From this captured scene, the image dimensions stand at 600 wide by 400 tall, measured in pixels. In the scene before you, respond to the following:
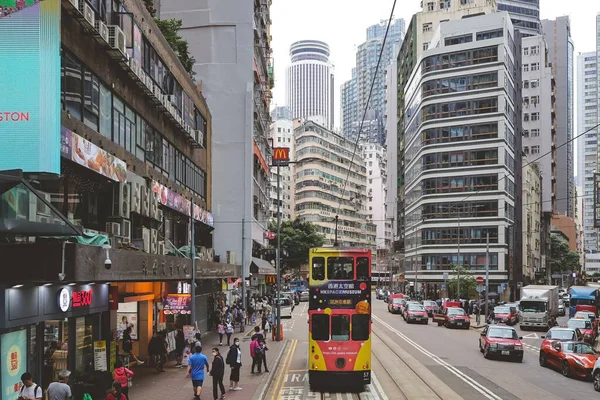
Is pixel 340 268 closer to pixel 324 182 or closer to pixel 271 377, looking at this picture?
pixel 271 377

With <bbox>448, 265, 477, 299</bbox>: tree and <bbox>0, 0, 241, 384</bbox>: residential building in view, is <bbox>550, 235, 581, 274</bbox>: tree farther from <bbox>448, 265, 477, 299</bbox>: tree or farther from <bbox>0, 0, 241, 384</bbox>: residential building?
<bbox>0, 0, 241, 384</bbox>: residential building

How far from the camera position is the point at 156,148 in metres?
30.9

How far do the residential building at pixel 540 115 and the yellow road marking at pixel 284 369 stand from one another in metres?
92.4

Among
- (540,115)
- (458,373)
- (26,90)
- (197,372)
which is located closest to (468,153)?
(540,115)

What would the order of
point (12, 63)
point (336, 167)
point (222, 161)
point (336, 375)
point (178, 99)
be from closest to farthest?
point (12, 63) < point (336, 375) < point (178, 99) < point (222, 161) < point (336, 167)

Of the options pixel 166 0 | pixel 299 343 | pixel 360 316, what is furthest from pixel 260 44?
pixel 360 316

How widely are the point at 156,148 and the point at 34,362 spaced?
51.4 ft

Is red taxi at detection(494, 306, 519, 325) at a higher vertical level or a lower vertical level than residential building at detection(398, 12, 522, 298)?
lower

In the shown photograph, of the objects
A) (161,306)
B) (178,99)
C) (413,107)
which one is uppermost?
(413,107)

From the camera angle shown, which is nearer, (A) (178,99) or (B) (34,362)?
(B) (34,362)

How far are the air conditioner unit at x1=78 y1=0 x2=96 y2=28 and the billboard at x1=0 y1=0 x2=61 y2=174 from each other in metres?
3.00

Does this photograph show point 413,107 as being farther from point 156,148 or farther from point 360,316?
point 360,316

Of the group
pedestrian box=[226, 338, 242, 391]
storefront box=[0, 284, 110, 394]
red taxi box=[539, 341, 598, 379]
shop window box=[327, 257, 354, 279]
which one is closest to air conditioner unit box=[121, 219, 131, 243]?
storefront box=[0, 284, 110, 394]

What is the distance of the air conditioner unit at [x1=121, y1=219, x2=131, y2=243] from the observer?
2334 cm
